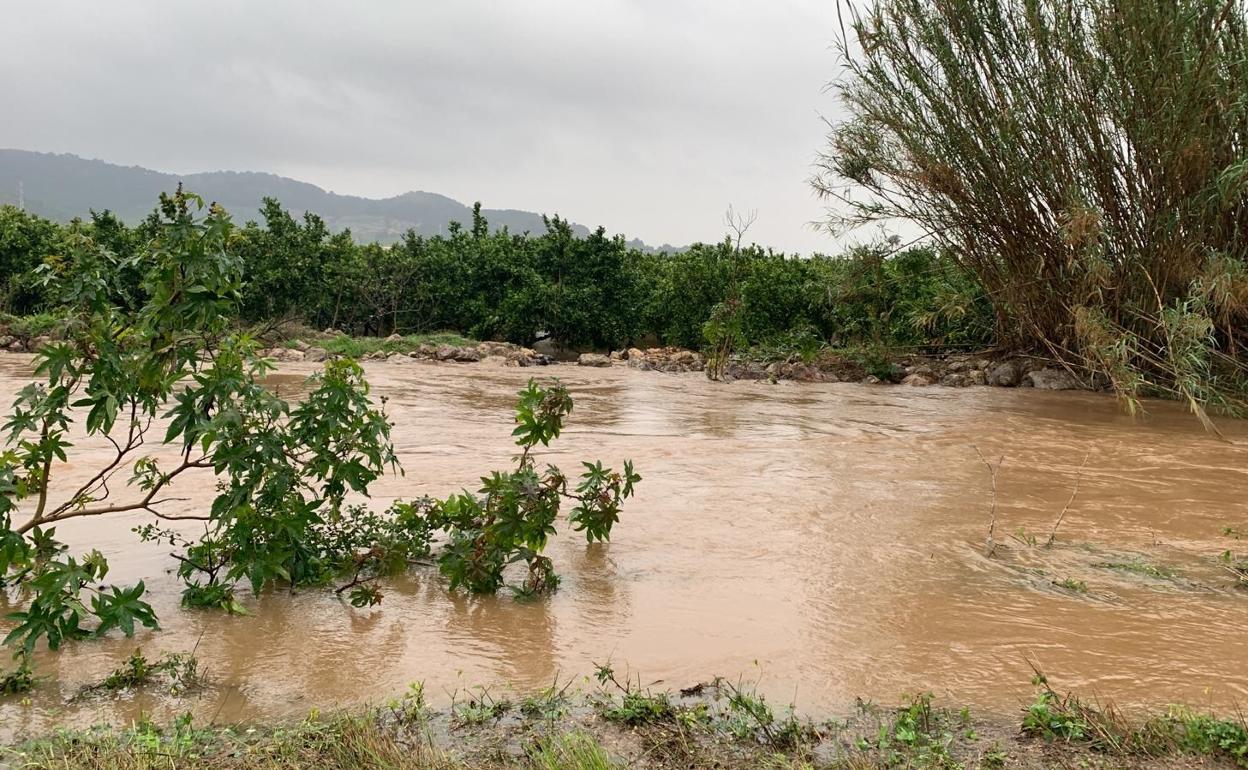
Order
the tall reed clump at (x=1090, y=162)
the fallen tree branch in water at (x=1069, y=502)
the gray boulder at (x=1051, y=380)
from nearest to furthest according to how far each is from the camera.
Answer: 1. the fallen tree branch in water at (x=1069, y=502)
2. the tall reed clump at (x=1090, y=162)
3. the gray boulder at (x=1051, y=380)

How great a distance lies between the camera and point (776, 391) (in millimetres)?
14820

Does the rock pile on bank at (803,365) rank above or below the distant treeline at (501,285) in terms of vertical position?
below

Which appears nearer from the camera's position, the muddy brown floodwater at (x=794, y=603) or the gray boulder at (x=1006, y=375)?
the muddy brown floodwater at (x=794, y=603)

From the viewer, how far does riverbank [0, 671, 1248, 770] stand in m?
2.62

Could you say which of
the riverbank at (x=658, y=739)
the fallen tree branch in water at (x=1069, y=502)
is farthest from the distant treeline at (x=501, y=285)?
the riverbank at (x=658, y=739)

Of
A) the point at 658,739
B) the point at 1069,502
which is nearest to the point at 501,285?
the point at 1069,502

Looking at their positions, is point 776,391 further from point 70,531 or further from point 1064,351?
point 70,531

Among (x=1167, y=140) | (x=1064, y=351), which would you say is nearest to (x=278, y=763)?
(x=1167, y=140)

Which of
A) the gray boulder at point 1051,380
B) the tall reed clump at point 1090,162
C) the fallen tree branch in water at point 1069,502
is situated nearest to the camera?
the fallen tree branch in water at point 1069,502

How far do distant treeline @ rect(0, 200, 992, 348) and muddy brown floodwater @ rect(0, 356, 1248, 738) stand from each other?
12.4m

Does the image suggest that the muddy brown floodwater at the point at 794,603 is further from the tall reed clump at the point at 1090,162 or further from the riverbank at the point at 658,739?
the tall reed clump at the point at 1090,162

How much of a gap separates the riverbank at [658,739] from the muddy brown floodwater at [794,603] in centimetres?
19

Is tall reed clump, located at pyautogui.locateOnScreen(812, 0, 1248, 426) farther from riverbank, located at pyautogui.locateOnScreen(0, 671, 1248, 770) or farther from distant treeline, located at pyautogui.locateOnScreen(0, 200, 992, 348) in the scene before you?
riverbank, located at pyautogui.locateOnScreen(0, 671, 1248, 770)

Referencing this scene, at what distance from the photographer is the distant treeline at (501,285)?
2111 centimetres
